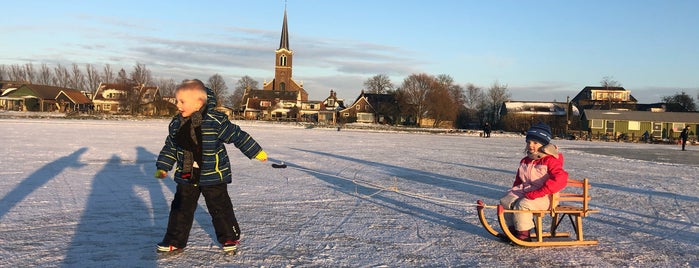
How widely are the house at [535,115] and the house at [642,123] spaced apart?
12.4 ft

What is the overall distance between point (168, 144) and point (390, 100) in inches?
3179

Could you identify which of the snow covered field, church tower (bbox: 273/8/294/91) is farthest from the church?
the snow covered field

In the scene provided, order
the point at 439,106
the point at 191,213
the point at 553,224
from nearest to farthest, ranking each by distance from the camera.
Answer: the point at 191,213
the point at 553,224
the point at 439,106

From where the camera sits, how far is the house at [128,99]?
2936 inches

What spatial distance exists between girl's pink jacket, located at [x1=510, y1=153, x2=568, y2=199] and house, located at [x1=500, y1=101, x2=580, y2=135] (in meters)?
56.1

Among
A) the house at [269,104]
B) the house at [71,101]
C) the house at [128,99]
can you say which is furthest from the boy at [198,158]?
the house at [71,101]

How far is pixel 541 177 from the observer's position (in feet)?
17.5

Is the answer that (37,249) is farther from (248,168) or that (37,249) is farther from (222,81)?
(222,81)

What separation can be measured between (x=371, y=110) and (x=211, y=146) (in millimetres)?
84874

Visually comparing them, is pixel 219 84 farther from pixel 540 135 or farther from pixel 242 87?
pixel 540 135

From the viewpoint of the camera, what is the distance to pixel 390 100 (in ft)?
278

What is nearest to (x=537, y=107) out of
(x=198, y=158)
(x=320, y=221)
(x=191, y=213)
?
(x=320, y=221)

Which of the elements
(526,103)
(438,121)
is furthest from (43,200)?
(526,103)

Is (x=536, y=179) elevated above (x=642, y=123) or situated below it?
below
